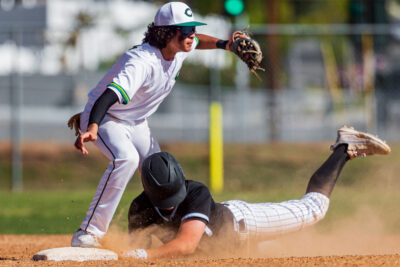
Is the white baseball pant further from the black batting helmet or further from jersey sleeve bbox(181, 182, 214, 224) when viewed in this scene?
jersey sleeve bbox(181, 182, 214, 224)

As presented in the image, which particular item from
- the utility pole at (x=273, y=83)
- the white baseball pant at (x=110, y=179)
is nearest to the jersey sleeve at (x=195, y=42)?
the white baseball pant at (x=110, y=179)

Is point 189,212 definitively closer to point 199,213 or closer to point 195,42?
point 199,213

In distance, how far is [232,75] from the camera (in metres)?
18.9

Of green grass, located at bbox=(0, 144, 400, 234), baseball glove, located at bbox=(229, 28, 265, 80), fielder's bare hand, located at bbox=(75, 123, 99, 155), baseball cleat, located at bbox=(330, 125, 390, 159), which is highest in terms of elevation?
baseball glove, located at bbox=(229, 28, 265, 80)

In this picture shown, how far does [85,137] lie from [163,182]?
635 mm

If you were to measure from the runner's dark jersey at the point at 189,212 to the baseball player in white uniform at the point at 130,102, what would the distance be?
0.47m

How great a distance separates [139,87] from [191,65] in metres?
A: 11.7

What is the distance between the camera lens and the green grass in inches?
419

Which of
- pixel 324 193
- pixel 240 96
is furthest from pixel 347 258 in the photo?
pixel 240 96

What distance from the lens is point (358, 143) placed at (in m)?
5.85

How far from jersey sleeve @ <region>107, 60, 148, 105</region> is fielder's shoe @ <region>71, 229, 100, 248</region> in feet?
3.58

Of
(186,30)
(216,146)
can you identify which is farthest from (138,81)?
(216,146)

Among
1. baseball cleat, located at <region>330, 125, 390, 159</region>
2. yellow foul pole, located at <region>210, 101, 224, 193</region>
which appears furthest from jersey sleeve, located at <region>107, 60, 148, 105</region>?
yellow foul pole, located at <region>210, 101, 224, 193</region>

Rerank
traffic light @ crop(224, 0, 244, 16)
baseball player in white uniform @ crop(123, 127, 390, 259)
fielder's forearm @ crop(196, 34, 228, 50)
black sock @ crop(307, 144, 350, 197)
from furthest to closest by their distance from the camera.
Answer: traffic light @ crop(224, 0, 244, 16) < fielder's forearm @ crop(196, 34, 228, 50) < black sock @ crop(307, 144, 350, 197) < baseball player in white uniform @ crop(123, 127, 390, 259)
